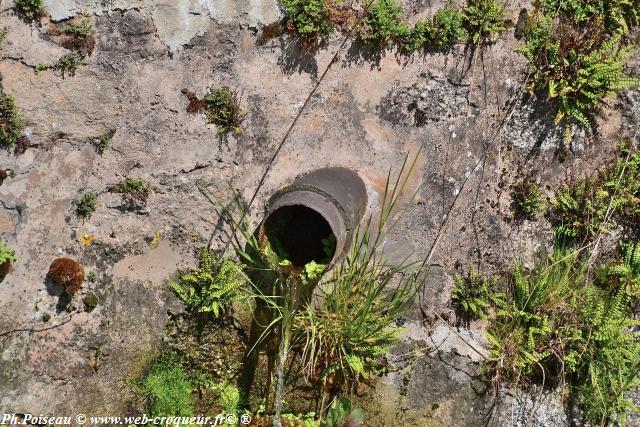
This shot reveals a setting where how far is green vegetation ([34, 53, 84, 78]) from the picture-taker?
706 centimetres

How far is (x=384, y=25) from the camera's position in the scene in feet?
22.9

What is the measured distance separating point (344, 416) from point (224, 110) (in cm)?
397

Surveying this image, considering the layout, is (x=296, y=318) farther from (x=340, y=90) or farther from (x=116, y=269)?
(x=340, y=90)

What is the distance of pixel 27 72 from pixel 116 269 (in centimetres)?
264

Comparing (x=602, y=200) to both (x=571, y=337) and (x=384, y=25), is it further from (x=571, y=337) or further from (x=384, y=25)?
(x=384, y=25)

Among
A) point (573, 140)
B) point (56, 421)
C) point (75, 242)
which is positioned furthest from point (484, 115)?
point (56, 421)

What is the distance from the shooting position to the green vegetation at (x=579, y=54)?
686 cm

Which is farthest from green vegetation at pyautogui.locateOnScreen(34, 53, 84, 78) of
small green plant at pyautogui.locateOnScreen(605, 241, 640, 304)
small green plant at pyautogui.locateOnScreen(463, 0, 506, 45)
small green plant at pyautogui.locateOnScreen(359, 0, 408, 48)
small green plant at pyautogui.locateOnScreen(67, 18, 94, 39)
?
small green plant at pyautogui.locateOnScreen(605, 241, 640, 304)

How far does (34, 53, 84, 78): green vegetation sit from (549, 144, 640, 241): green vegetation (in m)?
6.11

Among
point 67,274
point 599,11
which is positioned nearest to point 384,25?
point 599,11

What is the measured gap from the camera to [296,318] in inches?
266

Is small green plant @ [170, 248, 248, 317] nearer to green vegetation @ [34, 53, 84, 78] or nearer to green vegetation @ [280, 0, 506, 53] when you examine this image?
green vegetation @ [34, 53, 84, 78]

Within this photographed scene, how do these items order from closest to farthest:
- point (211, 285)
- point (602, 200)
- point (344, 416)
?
point (344, 416)
point (211, 285)
point (602, 200)

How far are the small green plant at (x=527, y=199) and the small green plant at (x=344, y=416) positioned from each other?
3142 millimetres
